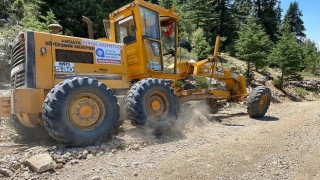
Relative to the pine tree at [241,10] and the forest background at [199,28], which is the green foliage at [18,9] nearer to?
the forest background at [199,28]

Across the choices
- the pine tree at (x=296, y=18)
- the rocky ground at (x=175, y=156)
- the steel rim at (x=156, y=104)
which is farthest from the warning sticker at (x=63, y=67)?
the pine tree at (x=296, y=18)

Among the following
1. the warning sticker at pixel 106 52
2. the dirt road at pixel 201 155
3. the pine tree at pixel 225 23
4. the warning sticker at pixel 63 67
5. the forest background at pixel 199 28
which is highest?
the pine tree at pixel 225 23

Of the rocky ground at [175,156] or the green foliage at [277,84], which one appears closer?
the rocky ground at [175,156]

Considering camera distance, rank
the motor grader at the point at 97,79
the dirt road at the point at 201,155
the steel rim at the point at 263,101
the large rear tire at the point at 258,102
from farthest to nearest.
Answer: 1. the steel rim at the point at 263,101
2. the large rear tire at the point at 258,102
3. the motor grader at the point at 97,79
4. the dirt road at the point at 201,155

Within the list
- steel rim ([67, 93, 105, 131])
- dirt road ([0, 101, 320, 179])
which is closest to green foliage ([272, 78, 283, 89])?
dirt road ([0, 101, 320, 179])

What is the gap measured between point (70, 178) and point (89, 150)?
1224 millimetres

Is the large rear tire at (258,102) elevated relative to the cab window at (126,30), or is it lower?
lower

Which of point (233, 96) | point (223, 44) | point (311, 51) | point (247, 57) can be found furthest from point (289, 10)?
point (233, 96)

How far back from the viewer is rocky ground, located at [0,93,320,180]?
523cm

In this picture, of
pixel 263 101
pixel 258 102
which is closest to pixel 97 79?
pixel 258 102

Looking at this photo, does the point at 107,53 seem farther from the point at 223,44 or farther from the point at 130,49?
the point at 223,44

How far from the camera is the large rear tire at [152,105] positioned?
7238 millimetres

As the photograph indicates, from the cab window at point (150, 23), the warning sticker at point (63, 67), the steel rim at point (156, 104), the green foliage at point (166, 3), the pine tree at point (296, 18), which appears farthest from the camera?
the pine tree at point (296, 18)

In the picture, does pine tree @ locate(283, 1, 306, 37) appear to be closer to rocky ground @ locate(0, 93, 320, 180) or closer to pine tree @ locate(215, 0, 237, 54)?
pine tree @ locate(215, 0, 237, 54)
